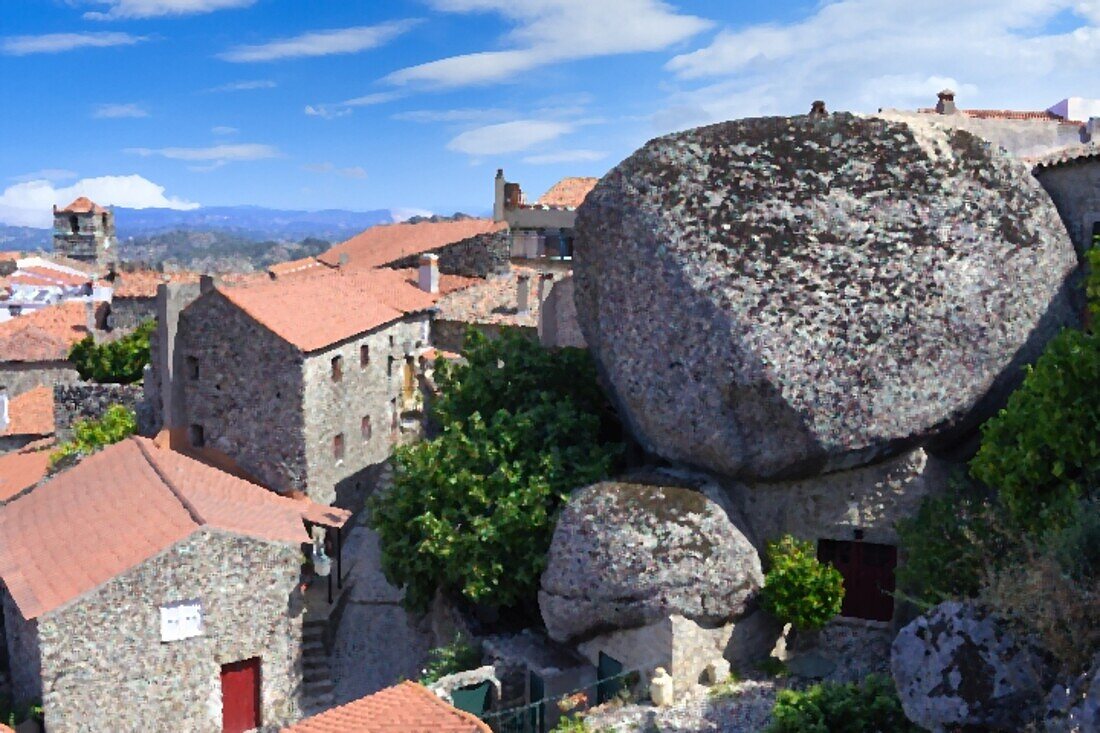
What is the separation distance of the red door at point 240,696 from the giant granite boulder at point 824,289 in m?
12.0

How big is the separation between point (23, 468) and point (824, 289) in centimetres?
3335

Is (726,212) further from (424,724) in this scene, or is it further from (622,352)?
(424,724)

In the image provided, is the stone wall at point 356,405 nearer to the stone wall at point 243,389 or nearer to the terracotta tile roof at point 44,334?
the stone wall at point 243,389

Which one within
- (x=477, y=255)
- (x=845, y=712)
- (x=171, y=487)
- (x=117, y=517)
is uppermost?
(x=477, y=255)

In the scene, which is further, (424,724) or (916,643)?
(424,724)

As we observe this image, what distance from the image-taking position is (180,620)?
2495 centimetres

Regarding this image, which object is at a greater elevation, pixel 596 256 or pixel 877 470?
pixel 596 256

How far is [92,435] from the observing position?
133ft

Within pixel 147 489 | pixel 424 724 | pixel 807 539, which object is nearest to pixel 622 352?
pixel 807 539

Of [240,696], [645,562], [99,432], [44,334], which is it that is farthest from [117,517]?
[44,334]

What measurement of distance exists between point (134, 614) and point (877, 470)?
58.0ft

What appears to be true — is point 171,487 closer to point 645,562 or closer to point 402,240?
point 645,562

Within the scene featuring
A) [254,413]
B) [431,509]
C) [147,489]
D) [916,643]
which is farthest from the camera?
[254,413]

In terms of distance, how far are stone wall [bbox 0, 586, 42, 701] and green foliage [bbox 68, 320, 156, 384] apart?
24.3m
